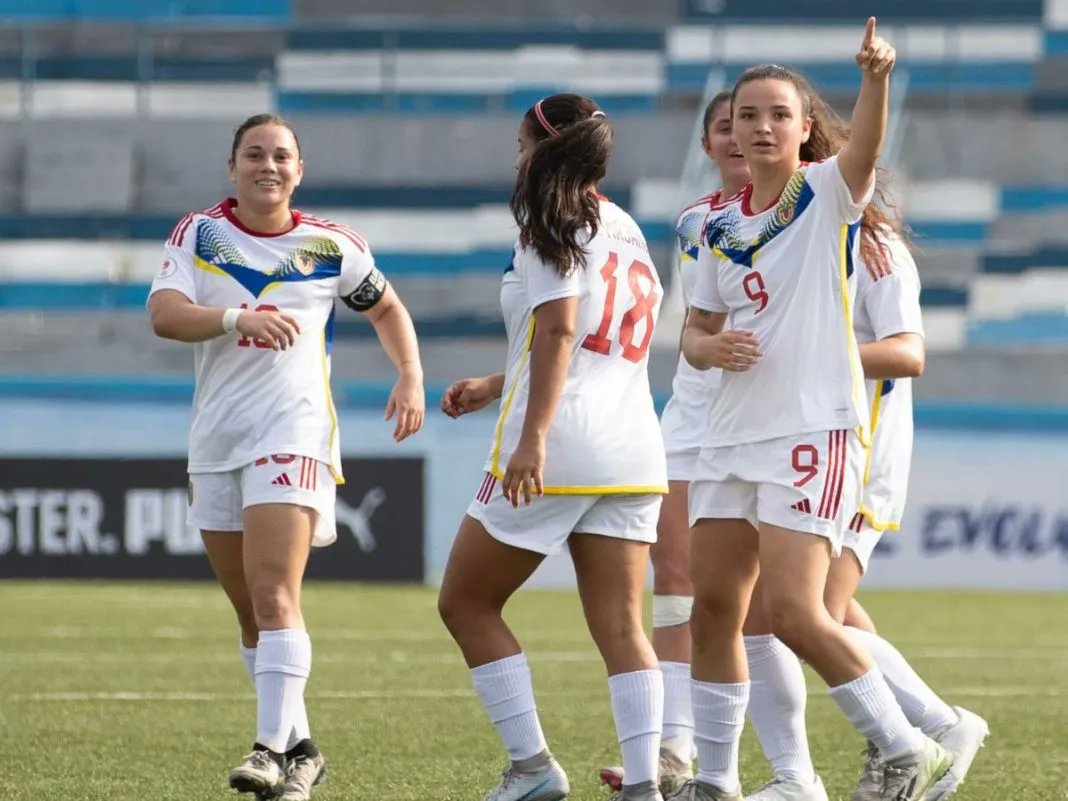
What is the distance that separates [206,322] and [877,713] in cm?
209

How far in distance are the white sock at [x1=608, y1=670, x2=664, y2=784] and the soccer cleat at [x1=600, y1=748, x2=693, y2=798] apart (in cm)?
57

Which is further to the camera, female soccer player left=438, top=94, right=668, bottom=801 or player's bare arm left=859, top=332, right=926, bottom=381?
player's bare arm left=859, top=332, right=926, bottom=381

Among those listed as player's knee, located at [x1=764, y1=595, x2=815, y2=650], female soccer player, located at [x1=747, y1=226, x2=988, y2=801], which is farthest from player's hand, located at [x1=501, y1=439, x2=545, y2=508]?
female soccer player, located at [x1=747, y1=226, x2=988, y2=801]

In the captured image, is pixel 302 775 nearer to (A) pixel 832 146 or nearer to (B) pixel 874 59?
(A) pixel 832 146

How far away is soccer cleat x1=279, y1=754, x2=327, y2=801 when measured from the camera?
208 inches

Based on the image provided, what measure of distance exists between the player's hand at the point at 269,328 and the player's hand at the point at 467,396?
18.8 inches

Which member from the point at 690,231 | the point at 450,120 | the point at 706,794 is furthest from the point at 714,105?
the point at 450,120

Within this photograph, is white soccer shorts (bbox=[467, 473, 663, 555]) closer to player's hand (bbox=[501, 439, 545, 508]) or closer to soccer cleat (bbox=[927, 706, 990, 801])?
player's hand (bbox=[501, 439, 545, 508])

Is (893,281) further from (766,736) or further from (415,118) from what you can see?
(415,118)

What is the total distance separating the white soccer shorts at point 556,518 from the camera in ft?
15.3

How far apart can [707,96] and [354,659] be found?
48.8 ft

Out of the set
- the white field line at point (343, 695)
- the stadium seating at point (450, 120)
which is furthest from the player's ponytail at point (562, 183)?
the stadium seating at point (450, 120)

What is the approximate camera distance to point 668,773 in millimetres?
5465

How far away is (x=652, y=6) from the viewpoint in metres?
24.7
